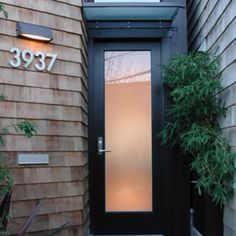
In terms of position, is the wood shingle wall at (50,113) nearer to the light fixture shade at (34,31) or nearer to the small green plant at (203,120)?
the light fixture shade at (34,31)

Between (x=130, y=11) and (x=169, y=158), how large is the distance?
1483 millimetres

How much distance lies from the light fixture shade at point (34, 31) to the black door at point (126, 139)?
892mm

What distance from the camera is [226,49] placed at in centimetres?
305

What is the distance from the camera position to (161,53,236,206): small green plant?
2988 millimetres

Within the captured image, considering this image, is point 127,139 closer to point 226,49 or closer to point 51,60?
point 51,60

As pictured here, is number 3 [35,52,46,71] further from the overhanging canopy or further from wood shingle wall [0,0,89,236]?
the overhanging canopy

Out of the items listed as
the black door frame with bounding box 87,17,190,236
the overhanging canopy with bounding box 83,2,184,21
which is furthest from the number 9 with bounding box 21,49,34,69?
the black door frame with bounding box 87,17,190,236

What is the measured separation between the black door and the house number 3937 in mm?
811

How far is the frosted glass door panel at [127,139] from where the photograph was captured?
4090 mm

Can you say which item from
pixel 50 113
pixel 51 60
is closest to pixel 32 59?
pixel 51 60

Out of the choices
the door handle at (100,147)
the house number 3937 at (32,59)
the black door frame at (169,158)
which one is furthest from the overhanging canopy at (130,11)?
the door handle at (100,147)

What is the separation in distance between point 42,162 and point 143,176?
1.23 meters

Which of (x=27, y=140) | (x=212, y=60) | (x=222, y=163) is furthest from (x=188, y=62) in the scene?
(x=27, y=140)

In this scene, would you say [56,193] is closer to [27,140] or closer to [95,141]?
[27,140]
